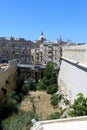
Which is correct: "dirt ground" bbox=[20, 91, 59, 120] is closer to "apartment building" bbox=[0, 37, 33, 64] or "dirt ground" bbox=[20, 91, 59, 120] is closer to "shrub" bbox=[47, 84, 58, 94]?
"shrub" bbox=[47, 84, 58, 94]

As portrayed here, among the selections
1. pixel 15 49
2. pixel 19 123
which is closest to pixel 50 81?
pixel 19 123

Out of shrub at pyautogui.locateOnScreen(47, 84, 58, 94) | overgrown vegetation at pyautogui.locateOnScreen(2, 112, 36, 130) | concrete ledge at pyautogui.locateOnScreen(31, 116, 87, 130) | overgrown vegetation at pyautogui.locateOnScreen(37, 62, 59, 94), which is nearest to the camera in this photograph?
concrete ledge at pyautogui.locateOnScreen(31, 116, 87, 130)

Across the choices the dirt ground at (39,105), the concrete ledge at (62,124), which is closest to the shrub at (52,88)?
the dirt ground at (39,105)

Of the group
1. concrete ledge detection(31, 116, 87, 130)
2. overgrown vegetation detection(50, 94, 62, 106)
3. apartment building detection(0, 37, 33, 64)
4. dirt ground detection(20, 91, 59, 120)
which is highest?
concrete ledge detection(31, 116, 87, 130)

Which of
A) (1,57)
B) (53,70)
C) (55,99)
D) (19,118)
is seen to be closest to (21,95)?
(55,99)

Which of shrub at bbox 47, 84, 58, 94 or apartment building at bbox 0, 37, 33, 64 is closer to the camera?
shrub at bbox 47, 84, 58, 94

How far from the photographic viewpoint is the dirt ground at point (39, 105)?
20.3 metres

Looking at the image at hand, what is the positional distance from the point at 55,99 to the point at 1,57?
35860 mm

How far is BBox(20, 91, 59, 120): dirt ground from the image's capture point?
20.3 m

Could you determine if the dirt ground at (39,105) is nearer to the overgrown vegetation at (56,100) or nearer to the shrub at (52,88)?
the overgrown vegetation at (56,100)

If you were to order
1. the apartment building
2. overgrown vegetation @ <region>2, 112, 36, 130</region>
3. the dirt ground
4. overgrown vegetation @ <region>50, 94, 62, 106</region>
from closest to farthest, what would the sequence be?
overgrown vegetation @ <region>2, 112, 36, 130</region> < the dirt ground < overgrown vegetation @ <region>50, 94, 62, 106</region> < the apartment building

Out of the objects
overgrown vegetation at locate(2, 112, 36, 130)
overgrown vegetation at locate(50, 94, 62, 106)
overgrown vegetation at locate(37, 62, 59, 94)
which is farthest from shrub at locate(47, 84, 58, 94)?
overgrown vegetation at locate(2, 112, 36, 130)

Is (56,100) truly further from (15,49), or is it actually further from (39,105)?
(15,49)

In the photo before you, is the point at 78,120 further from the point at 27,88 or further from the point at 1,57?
the point at 1,57
